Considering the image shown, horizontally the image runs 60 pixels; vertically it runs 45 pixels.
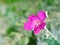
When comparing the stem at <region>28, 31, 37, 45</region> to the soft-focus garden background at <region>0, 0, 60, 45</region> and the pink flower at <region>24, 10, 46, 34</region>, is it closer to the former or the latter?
the soft-focus garden background at <region>0, 0, 60, 45</region>

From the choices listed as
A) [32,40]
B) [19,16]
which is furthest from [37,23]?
[19,16]

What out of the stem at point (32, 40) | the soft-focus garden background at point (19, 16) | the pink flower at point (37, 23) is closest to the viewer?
the pink flower at point (37, 23)

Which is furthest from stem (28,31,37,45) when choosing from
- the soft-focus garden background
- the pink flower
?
the pink flower

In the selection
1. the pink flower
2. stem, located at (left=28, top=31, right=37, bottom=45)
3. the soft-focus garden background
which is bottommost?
the pink flower

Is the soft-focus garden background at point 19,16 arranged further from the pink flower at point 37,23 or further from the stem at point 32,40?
the pink flower at point 37,23

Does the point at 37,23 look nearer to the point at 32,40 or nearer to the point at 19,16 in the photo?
the point at 32,40

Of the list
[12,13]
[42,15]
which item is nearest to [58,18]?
[12,13]

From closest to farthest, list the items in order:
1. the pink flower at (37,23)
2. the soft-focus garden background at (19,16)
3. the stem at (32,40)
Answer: the pink flower at (37,23)
the stem at (32,40)
the soft-focus garden background at (19,16)

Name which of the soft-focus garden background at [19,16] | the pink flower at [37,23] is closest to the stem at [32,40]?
the soft-focus garden background at [19,16]

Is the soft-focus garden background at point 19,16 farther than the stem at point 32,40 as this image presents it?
Yes
